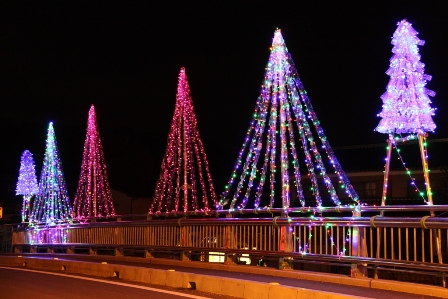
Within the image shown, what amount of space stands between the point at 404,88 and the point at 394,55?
115cm

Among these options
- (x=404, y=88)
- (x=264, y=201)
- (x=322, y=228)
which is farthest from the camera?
A: (x=264, y=201)

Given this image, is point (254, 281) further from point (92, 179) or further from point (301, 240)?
point (92, 179)

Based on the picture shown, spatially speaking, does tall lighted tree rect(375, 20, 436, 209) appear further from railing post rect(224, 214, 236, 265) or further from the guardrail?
railing post rect(224, 214, 236, 265)

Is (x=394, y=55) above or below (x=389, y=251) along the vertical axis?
above

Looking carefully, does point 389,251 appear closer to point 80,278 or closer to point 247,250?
point 247,250

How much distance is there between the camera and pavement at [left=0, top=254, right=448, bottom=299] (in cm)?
1017

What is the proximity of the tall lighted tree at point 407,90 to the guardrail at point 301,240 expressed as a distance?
671 cm

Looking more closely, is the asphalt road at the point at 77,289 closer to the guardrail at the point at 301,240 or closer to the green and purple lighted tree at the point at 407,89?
the guardrail at the point at 301,240

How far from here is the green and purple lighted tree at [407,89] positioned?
21000 millimetres

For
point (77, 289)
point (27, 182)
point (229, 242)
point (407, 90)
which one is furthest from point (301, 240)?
point (27, 182)

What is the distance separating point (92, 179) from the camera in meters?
38.8

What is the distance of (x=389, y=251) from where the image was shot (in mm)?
12297

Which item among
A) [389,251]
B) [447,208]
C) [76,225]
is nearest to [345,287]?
[389,251]

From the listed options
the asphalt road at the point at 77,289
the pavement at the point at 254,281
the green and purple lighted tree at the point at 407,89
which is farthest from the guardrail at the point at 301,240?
the green and purple lighted tree at the point at 407,89
